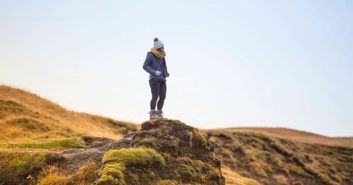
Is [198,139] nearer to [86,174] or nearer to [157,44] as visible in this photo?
[157,44]

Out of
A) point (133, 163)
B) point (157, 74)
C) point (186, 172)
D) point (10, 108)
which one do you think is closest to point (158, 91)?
point (157, 74)

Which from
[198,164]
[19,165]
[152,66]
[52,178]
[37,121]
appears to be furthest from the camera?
[37,121]

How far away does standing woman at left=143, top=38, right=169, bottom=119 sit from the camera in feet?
55.2

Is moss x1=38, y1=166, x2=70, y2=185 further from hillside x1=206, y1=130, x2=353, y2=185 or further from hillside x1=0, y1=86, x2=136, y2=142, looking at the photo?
hillside x1=206, y1=130, x2=353, y2=185

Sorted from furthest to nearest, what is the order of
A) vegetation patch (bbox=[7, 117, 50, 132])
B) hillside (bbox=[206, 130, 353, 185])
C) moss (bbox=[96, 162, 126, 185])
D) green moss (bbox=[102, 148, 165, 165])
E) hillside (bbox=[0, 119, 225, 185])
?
hillside (bbox=[206, 130, 353, 185]) < vegetation patch (bbox=[7, 117, 50, 132]) < green moss (bbox=[102, 148, 165, 165]) < hillside (bbox=[0, 119, 225, 185]) < moss (bbox=[96, 162, 126, 185])

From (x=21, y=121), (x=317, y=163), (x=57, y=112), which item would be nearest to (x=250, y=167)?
(x=317, y=163)

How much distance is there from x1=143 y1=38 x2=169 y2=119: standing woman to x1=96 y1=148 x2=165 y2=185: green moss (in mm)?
3180

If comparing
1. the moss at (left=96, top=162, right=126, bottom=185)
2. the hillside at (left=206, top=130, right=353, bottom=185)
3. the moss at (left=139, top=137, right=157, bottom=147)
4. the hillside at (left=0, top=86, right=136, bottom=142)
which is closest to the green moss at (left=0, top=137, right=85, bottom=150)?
the moss at (left=139, top=137, right=157, bottom=147)

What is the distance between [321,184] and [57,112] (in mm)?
27285

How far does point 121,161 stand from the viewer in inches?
508

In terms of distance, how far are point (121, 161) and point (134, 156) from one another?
52cm

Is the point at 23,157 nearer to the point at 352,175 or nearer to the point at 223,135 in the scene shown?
the point at 223,135

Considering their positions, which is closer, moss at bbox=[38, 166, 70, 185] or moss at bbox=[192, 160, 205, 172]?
moss at bbox=[38, 166, 70, 185]

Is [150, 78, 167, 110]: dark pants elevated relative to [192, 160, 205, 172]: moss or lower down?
elevated
